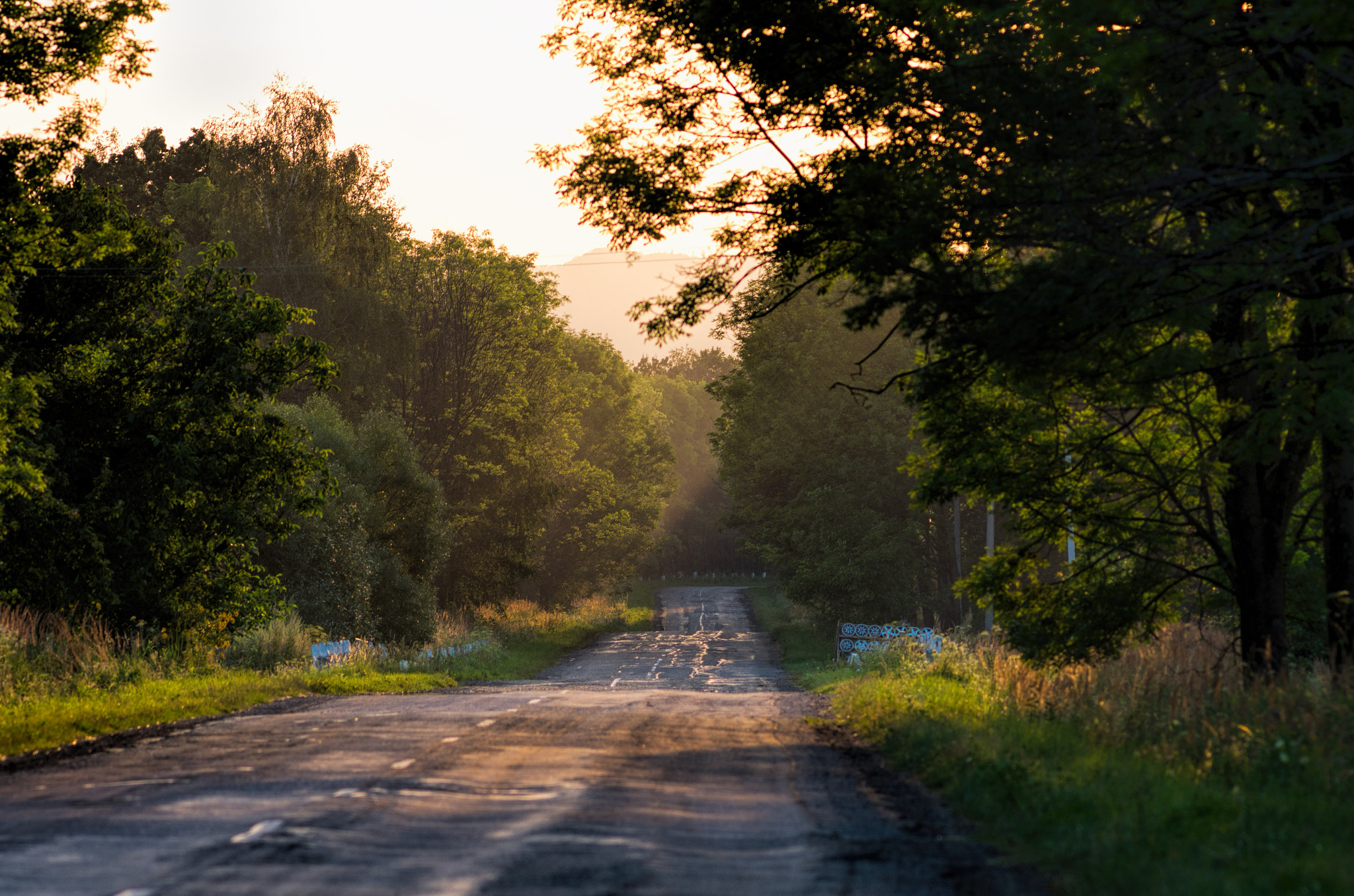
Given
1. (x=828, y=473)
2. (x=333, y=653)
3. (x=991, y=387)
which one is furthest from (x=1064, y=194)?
(x=828, y=473)

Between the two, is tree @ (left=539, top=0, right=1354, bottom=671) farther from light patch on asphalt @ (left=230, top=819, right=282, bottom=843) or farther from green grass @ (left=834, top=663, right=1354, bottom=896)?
light patch on asphalt @ (left=230, top=819, right=282, bottom=843)

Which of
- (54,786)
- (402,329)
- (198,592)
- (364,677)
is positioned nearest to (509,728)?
(54,786)

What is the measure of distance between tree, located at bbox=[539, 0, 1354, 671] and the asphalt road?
4.36 metres

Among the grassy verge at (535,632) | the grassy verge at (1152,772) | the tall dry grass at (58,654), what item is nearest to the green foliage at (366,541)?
the grassy verge at (535,632)

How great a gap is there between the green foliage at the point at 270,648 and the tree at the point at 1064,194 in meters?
15.8

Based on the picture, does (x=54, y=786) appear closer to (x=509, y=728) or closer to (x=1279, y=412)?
(x=509, y=728)

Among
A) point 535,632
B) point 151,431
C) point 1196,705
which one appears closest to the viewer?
point 1196,705

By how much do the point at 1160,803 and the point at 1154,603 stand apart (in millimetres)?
7566

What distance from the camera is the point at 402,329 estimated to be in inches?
1971

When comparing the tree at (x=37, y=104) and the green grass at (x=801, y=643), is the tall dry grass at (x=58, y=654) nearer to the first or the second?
the tree at (x=37, y=104)

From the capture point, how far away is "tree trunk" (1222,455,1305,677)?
50.0 ft

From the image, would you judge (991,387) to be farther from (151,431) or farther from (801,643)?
(801,643)

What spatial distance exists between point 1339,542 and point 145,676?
18894mm

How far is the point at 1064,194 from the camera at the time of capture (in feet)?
34.7
